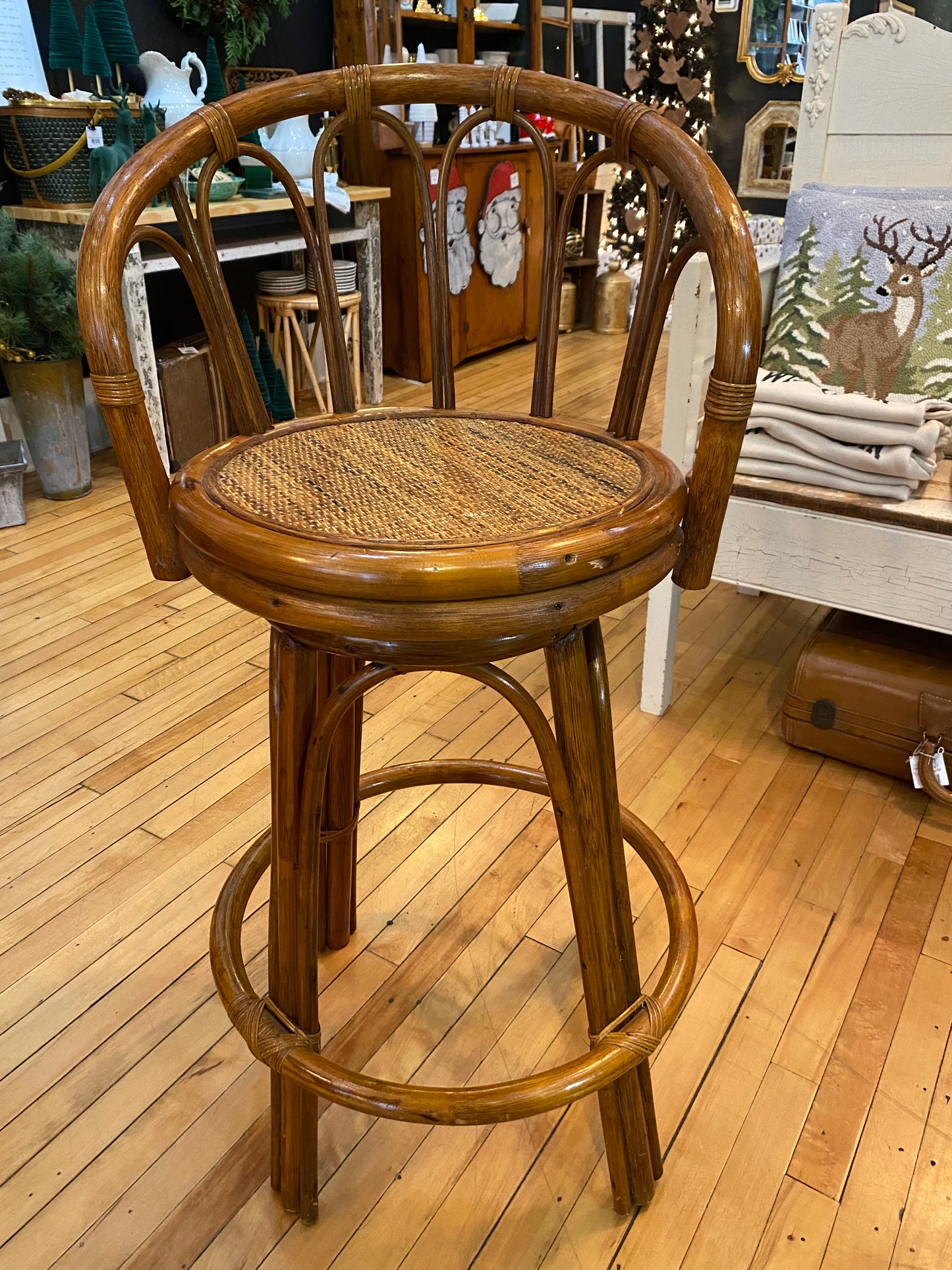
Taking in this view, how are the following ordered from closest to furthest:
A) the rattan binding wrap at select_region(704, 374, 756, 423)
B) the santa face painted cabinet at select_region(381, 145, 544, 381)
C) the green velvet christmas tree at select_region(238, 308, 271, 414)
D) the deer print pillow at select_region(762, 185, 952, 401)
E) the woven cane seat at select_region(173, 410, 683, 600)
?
the woven cane seat at select_region(173, 410, 683, 600), the rattan binding wrap at select_region(704, 374, 756, 423), the deer print pillow at select_region(762, 185, 952, 401), the green velvet christmas tree at select_region(238, 308, 271, 414), the santa face painted cabinet at select_region(381, 145, 544, 381)

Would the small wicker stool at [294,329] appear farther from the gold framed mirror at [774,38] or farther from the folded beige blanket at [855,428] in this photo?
the gold framed mirror at [774,38]

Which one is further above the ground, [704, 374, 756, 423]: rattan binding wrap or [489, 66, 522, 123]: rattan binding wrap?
[489, 66, 522, 123]: rattan binding wrap

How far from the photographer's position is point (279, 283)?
10.8 ft

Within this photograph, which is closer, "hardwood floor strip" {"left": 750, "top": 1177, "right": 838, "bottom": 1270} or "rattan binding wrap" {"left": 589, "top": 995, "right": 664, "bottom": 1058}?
→ "rattan binding wrap" {"left": 589, "top": 995, "right": 664, "bottom": 1058}

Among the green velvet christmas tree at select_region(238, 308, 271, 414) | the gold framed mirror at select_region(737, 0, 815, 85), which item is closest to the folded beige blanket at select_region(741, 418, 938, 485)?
the green velvet christmas tree at select_region(238, 308, 271, 414)

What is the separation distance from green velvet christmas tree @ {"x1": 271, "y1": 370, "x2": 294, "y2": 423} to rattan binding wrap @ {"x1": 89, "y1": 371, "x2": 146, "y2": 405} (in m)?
2.64

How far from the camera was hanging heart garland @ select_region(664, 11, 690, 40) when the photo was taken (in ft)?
15.8

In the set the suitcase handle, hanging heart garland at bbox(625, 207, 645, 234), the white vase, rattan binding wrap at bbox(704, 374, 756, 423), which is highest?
the white vase

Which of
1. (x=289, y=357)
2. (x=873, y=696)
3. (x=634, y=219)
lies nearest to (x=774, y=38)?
(x=634, y=219)

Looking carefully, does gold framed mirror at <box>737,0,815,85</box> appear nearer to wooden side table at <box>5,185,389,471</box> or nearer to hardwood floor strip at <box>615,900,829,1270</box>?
wooden side table at <box>5,185,389,471</box>

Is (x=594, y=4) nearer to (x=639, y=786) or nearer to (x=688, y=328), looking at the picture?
(x=688, y=328)

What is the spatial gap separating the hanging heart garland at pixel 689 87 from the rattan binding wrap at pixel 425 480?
4915 millimetres

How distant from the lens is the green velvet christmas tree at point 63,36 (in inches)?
104

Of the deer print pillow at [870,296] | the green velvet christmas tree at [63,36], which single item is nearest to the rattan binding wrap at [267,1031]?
the deer print pillow at [870,296]
